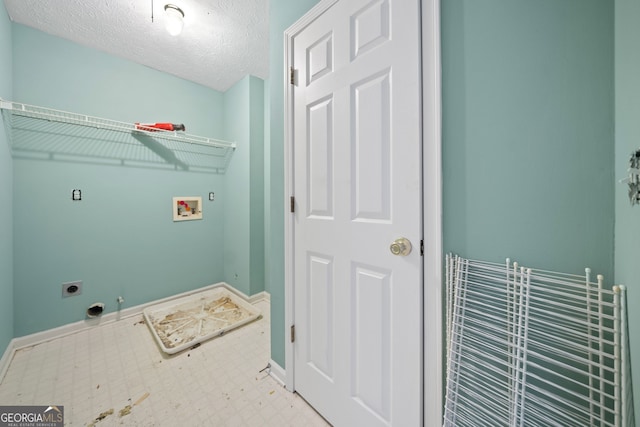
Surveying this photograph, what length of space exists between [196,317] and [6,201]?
1.73 meters

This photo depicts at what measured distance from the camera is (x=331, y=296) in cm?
121

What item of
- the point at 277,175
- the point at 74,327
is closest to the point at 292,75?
the point at 277,175

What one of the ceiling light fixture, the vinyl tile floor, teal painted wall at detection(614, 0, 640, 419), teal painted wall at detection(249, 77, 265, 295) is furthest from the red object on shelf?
teal painted wall at detection(614, 0, 640, 419)

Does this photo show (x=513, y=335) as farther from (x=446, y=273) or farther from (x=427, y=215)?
(x=427, y=215)

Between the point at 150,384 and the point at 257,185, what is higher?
the point at 257,185

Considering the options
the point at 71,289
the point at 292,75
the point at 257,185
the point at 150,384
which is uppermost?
the point at 292,75

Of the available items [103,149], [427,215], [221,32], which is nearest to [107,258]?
[103,149]

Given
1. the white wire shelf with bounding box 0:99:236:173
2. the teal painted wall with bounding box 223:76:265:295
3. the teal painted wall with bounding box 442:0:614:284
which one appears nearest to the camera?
the teal painted wall with bounding box 442:0:614:284

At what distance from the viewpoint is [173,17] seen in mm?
1704

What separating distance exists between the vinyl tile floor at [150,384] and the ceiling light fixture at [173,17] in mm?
2562

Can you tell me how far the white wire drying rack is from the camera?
1.83 ft

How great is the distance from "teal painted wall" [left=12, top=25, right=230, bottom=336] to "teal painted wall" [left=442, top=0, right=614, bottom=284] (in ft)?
9.45

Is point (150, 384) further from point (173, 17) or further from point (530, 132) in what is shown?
point (173, 17)

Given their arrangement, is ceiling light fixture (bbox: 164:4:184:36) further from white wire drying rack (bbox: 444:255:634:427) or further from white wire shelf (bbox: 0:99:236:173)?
white wire drying rack (bbox: 444:255:634:427)
